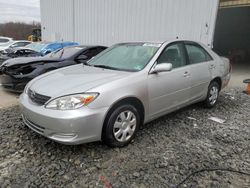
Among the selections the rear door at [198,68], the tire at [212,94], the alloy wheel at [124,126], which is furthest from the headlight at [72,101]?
the tire at [212,94]

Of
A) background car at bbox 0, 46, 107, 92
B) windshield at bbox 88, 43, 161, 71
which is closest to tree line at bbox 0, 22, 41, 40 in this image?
background car at bbox 0, 46, 107, 92

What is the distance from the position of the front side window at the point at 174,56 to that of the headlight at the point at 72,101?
1346 mm

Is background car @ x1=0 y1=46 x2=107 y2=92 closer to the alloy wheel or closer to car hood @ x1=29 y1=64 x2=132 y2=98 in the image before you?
car hood @ x1=29 y1=64 x2=132 y2=98

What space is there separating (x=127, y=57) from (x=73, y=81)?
1.10 m

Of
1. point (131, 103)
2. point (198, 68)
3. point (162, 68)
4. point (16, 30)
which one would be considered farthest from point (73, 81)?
point (16, 30)

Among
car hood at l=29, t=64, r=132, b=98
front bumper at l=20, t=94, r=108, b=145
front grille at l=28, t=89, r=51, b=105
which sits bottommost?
front bumper at l=20, t=94, r=108, b=145

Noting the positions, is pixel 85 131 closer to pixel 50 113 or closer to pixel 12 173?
pixel 50 113

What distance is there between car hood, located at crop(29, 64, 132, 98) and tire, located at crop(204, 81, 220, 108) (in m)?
2.23

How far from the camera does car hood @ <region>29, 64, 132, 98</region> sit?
2.87 meters

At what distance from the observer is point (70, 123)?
2.64m

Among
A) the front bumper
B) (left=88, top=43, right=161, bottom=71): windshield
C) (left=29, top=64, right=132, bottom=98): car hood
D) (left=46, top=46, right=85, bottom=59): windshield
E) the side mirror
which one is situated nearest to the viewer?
the front bumper

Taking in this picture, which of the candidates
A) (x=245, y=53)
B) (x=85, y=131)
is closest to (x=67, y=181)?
(x=85, y=131)

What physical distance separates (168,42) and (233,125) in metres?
1.85

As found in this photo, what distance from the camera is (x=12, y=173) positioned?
2.63 meters
